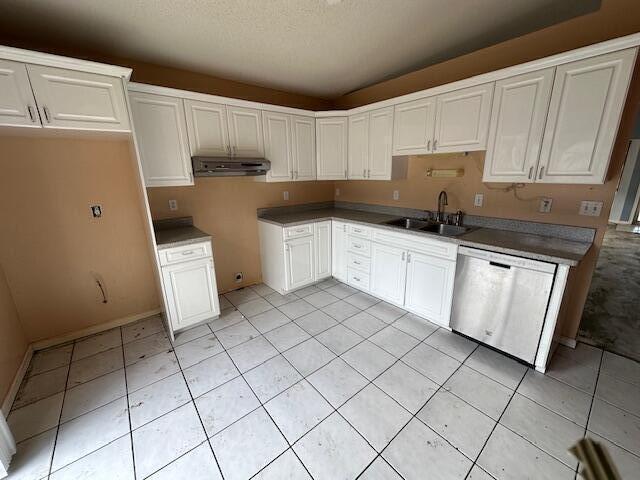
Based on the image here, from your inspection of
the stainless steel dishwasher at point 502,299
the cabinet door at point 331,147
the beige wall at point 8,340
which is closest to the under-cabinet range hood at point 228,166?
the cabinet door at point 331,147

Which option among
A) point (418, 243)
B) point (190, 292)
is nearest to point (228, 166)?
point (190, 292)

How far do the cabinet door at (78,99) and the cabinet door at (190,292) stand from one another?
48.2 inches

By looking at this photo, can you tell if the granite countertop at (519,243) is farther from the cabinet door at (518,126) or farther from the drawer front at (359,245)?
the cabinet door at (518,126)

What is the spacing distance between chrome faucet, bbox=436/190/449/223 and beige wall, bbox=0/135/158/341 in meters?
3.11

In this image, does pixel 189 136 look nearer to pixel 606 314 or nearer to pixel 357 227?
pixel 357 227

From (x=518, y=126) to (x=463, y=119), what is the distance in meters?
0.44

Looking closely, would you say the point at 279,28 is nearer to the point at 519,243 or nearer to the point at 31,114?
the point at 31,114

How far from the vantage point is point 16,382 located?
2021 millimetres

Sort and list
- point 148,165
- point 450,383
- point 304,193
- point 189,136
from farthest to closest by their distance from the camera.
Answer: point 304,193 → point 189,136 → point 148,165 → point 450,383

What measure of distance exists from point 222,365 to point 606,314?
3742mm

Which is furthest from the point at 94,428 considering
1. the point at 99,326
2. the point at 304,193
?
the point at 304,193

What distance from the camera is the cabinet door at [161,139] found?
7.82ft

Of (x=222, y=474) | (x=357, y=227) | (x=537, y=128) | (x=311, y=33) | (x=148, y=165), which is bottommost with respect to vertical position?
(x=222, y=474)

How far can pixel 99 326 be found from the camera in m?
2.71
